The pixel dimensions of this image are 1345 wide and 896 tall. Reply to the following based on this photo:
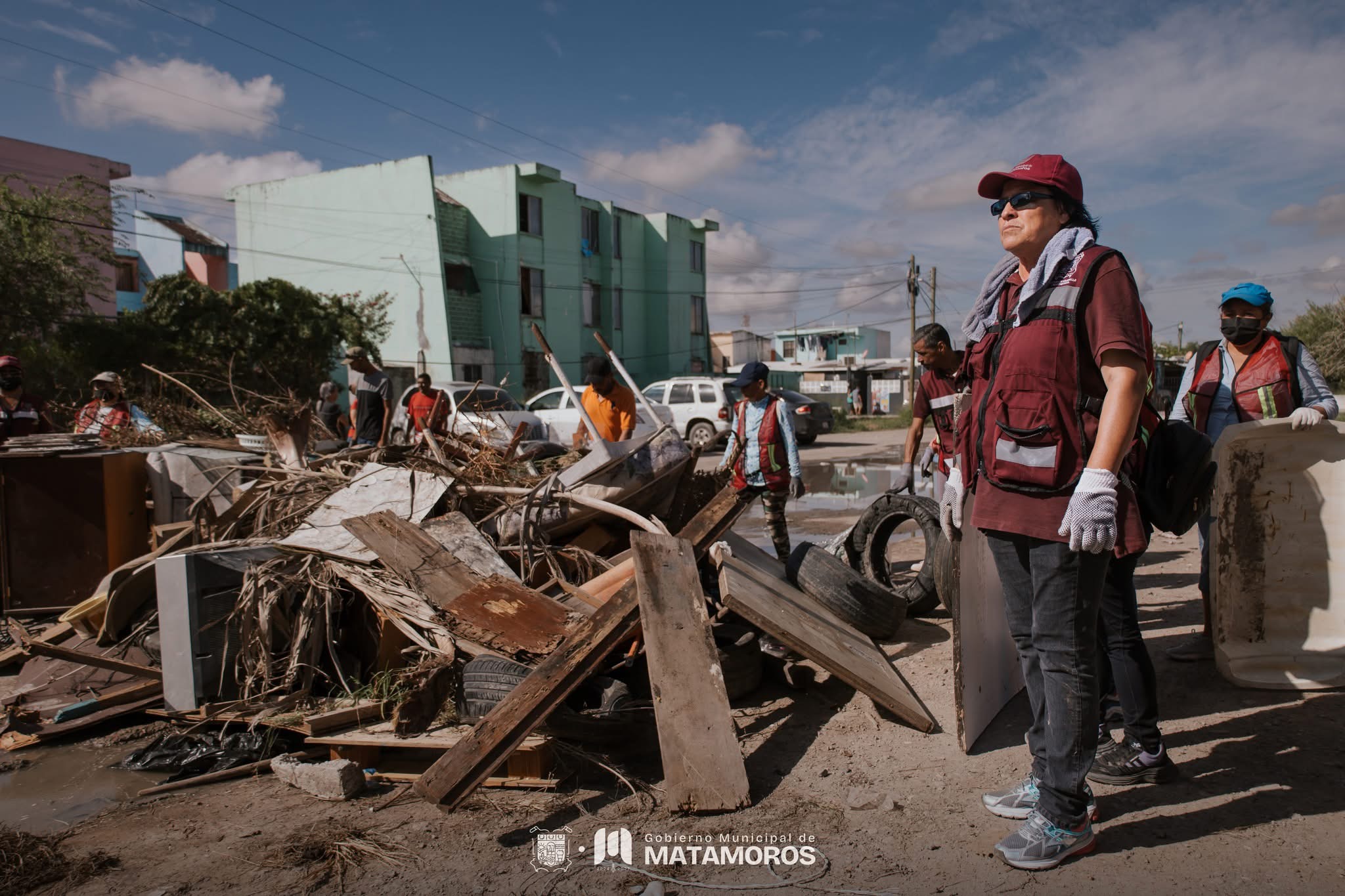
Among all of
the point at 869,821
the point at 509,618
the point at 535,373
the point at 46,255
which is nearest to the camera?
the point at 869,821

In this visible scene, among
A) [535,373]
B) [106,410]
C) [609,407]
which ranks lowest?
[609,407]

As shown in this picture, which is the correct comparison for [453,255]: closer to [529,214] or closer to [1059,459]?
[529,214]

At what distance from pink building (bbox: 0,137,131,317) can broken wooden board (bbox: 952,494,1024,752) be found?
25184 millimetres

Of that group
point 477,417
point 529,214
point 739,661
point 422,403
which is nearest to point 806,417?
point 422,403

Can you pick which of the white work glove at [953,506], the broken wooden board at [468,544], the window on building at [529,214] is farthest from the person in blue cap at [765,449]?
the window on building at [529,214]

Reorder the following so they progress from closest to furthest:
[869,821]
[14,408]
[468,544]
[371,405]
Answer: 1. [869,821]
2. [468,544]
3. [14,408]
4. [371,405]

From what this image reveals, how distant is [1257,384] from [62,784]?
18.5 feet

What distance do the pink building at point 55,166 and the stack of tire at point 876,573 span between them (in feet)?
77.4

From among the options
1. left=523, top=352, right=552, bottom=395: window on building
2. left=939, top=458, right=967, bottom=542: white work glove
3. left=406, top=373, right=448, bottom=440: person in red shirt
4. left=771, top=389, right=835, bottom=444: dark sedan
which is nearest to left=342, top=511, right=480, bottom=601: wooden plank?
left=939, top=458, right=967, bottom=542: white work glove

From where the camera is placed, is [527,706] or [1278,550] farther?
[1278,550]

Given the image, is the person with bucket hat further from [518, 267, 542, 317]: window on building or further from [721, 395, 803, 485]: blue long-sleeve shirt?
[518, 267, 542, 317]: window on building

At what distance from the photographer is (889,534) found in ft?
18.8

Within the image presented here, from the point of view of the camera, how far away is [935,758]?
10.6ft

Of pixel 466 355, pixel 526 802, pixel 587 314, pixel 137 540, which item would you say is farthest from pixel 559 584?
pixel 587 314
